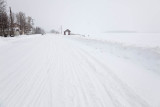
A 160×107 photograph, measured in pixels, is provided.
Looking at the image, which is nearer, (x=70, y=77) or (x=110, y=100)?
(x=110, y=100)

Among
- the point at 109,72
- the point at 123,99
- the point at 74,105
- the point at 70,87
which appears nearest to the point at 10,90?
the point at 70,87

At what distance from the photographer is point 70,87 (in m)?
3.76

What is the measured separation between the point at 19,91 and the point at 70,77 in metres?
1.84

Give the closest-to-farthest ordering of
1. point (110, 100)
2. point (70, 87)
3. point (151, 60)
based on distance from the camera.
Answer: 1. point (110, 100)
2. point (70, 87)
3. point (151, 60)

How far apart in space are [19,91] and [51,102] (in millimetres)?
1238

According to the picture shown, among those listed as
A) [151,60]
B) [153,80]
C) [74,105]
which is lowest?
[74,105]

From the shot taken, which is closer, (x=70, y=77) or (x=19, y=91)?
(x=19, y=91)

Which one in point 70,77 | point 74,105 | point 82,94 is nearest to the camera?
point 74,105

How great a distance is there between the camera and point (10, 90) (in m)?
3.58

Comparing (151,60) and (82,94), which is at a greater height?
(151,60)

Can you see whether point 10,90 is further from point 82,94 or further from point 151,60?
point 151,60

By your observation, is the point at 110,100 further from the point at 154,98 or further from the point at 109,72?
the point at 109,72

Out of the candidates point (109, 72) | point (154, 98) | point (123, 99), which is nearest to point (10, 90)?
point (123, 99)

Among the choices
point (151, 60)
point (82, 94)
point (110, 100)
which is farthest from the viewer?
point (151, 60)
